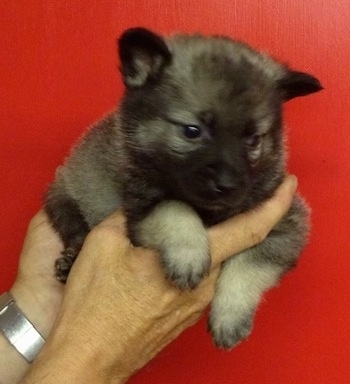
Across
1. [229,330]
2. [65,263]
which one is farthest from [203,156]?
[65,263]

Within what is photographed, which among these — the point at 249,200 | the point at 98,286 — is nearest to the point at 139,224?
the point at 98,286

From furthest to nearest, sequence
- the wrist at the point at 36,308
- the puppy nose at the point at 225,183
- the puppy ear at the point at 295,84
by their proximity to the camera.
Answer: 1. the wrist at the point at 36,308
2. the puppy ear at the point at 295,84
3. the puppy nose at the point at 225,183

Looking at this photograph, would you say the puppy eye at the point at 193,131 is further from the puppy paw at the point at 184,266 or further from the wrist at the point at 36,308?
the wrist at the point at 36,308

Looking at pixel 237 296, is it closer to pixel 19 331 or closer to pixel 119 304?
pixel 119 304

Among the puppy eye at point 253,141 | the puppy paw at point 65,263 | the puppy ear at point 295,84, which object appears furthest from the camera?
the puppy paw at point 65,263

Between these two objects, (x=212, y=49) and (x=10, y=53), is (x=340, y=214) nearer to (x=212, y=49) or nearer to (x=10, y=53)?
(x=212, y=49)

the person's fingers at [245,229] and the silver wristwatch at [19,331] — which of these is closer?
the person's fingers at [245,229]

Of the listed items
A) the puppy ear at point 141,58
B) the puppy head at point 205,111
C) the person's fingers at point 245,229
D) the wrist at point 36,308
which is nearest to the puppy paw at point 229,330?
the person's fingers at point 245,229

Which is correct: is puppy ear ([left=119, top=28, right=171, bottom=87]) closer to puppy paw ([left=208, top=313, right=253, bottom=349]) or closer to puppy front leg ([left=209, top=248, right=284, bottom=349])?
puppy front leg ([left=209, top=248, right=284, bottom=349])
